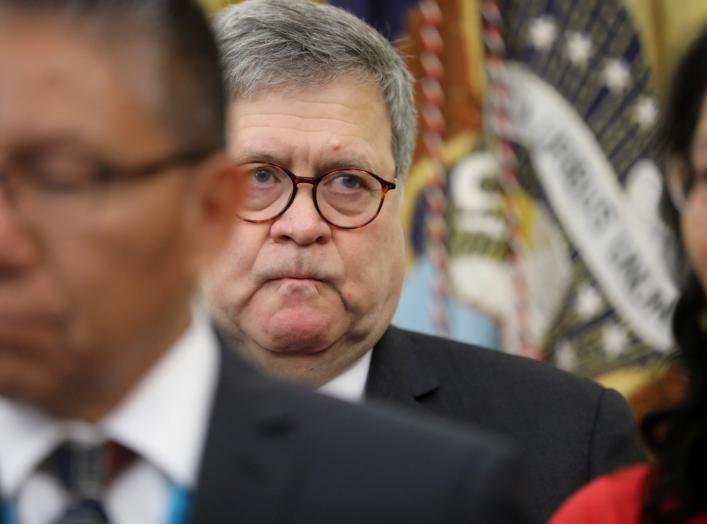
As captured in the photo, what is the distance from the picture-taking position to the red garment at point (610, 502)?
2104 mm

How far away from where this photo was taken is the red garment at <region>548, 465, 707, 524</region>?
2.10 metres

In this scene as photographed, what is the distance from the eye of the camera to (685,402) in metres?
2.16

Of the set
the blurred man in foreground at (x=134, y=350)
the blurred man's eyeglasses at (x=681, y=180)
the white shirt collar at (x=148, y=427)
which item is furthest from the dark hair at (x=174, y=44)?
the blurred man's eyeglasses at (x=681, y=180)

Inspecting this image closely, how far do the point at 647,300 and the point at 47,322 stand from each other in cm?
362

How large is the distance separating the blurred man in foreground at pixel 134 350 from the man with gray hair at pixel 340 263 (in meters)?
1.00

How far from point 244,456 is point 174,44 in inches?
20.2

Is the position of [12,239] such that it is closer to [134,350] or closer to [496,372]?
[134,350]

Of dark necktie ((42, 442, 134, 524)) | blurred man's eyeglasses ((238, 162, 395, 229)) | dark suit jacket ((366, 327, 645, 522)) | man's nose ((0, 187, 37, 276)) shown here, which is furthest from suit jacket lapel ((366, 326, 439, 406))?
man's nose ((0, 187, 37, 276))

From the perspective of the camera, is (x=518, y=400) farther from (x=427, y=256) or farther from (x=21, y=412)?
(x=427, y=256)

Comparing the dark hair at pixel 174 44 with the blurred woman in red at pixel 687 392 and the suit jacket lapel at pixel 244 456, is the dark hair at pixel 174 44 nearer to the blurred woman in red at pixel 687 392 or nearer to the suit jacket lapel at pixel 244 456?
the suit jacket lapel at pixel 244 456

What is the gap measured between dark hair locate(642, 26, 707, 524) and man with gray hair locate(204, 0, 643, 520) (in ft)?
2.41

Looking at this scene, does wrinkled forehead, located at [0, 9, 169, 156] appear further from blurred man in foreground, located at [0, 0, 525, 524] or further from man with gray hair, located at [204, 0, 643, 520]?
man with gray hair, located at [204, 0, 643, 520]

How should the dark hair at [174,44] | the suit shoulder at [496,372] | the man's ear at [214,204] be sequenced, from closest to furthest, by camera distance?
the dark hair at [174,44]
the man's ear at [214,204]
the suit shoulder at [496,372]

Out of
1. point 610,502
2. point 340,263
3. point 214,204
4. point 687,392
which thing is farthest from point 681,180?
point 340,263
